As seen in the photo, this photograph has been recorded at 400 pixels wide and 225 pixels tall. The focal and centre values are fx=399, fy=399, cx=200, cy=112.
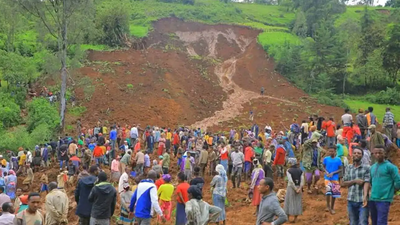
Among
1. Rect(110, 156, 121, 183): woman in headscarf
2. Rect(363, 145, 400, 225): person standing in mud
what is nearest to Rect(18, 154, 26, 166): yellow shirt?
Rect(110, 156, 121, 183): woman in headscarf

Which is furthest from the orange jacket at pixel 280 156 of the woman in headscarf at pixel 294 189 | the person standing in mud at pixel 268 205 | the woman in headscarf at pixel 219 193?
the person standing in mud at pixel 268 205

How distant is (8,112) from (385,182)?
25.0 meters

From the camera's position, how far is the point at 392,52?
1549 inches

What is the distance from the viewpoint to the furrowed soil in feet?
96.9

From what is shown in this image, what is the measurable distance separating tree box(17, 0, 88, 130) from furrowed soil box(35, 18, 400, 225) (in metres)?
2.19

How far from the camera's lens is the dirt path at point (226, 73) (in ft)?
106

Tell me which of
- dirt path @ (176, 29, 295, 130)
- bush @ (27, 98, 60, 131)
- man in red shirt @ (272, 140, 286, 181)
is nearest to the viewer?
man in red shirt @ (272, 140, 286, 181)

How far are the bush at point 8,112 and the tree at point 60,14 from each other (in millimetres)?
4033

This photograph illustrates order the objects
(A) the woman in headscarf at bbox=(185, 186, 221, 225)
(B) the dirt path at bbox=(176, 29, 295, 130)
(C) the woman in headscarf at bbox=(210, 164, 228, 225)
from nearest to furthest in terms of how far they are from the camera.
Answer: (A) the woman in headscarf at bbox=(185, 186, 221, 225), (C) the woman in headscarf at bbox=(210, 164, 228, 225), (B) the dirt path at bbox=(176, 29, 295, 130)

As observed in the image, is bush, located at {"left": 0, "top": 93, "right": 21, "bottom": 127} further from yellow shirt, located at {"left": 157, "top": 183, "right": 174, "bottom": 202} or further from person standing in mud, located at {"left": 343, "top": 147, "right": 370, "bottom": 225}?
person standing in mud, located at {"left": 343, "top": 147, "right": 370, "bottom": 225}

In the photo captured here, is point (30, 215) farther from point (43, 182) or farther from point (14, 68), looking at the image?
point (14, 68)

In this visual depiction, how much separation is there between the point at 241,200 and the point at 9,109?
778 inches

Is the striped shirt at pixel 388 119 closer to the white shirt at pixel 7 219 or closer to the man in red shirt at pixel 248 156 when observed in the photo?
the man in red shirt at pixel 248 156

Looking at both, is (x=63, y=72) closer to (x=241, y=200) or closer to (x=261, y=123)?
(x=261, y=123)
